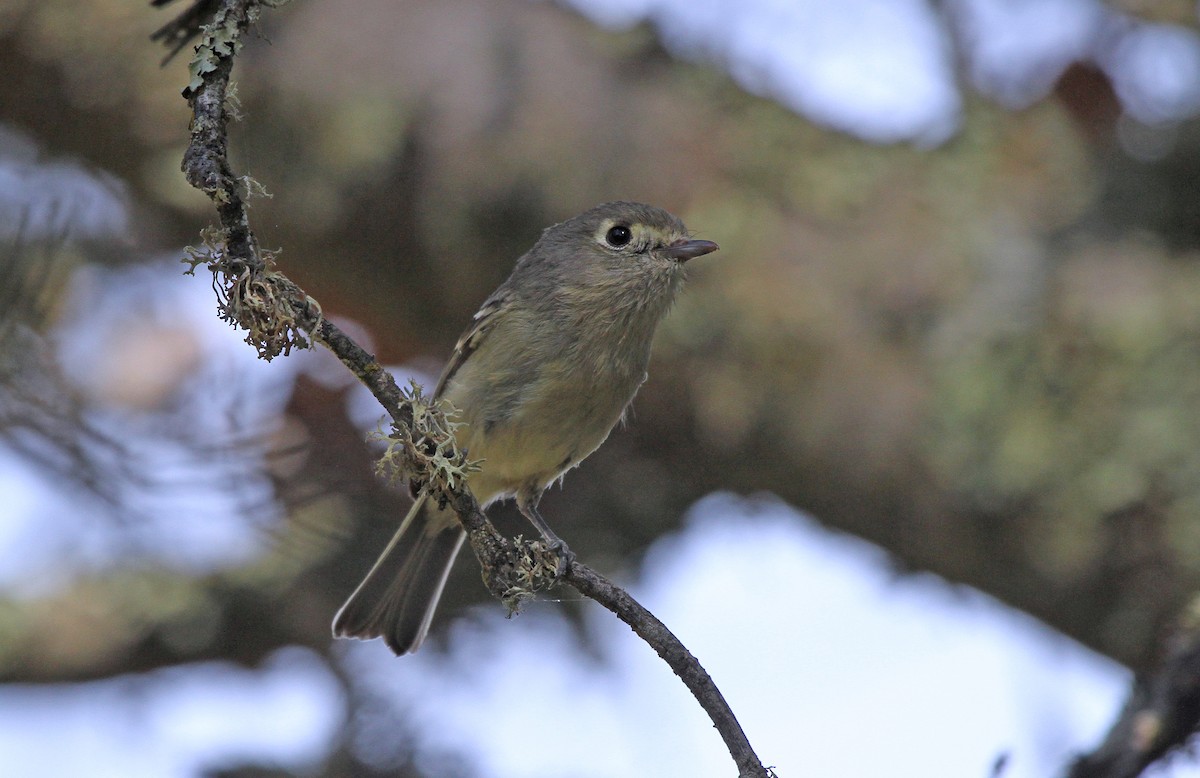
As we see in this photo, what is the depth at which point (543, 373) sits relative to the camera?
3.53m

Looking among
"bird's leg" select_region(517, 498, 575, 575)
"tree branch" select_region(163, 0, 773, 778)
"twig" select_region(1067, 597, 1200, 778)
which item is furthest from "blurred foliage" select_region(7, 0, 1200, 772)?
"twig" select_region(1067, 597, 1200, 778)

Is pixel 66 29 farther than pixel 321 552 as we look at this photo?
Yes

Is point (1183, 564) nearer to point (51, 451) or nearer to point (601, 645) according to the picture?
point (601, 645)

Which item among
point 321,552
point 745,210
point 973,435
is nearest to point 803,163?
point 745,210

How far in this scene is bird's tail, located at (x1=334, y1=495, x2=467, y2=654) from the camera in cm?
368

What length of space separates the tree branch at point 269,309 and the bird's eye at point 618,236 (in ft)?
6.12

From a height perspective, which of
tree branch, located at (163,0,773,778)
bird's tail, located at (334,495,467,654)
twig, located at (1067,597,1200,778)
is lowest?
twig, located at (1067,597,1200,778)

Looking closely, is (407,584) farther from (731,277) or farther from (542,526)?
(731,277)

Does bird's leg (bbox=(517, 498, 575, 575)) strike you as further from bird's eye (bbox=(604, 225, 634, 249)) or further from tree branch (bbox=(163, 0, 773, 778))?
bird's eye (bbox=(604, 225, 634, 249))

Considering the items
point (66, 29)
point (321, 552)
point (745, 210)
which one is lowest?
point (321, 552)

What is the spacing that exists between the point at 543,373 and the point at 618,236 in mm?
646

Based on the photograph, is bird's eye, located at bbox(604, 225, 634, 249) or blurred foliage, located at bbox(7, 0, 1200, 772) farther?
blurred foliage, located at bbox(7, 0, 1200, 772)

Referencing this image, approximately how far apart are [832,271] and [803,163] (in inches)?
23.6

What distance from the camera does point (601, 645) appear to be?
15.6ft
